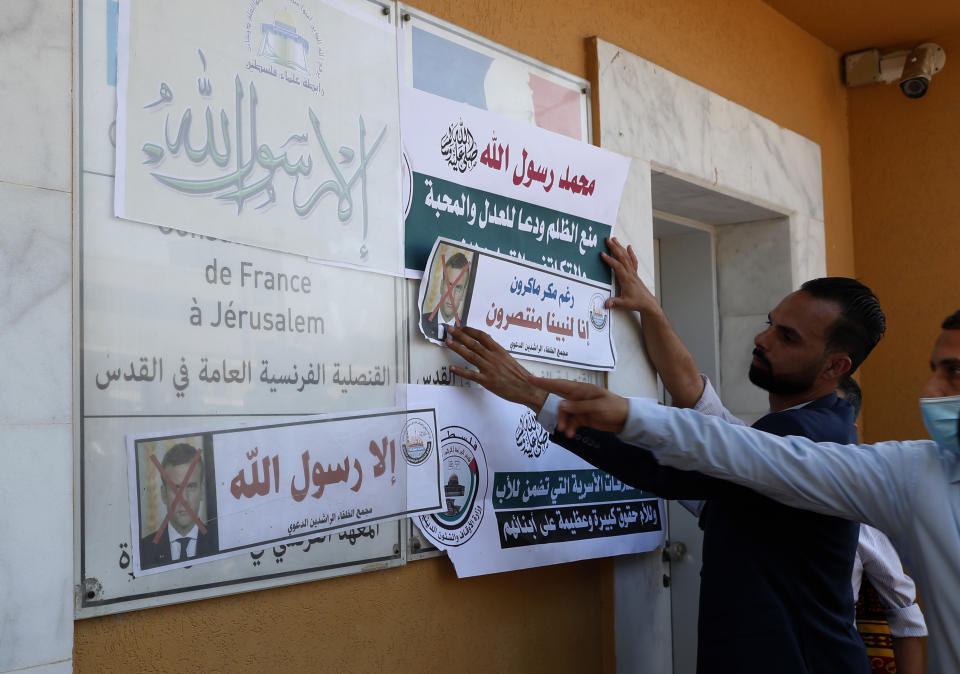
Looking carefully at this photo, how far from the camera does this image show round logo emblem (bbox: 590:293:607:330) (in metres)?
2.90

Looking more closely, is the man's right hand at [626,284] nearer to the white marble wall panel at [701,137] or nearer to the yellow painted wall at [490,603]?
the white marble wall panel at [701,137]

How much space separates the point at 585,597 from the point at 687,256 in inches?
74.6

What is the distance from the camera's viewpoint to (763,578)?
85.6 inches

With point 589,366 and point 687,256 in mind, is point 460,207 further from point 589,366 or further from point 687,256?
point 687,256

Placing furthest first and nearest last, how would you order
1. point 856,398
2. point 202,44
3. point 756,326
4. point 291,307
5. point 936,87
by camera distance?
point 936,87
point 756,326
point 856,398
point 291,307
point 202,44

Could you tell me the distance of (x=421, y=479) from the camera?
2322mm

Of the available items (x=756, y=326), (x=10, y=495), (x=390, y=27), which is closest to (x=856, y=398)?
(x=756, y=326)

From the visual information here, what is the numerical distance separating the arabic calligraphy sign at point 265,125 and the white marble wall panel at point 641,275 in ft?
3.15

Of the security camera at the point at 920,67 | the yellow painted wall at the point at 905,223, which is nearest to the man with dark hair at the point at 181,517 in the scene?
the yellow painted wall at the point at 905,223

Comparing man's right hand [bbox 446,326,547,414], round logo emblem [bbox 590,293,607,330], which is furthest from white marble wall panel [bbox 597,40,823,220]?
man's right hand [bbox 446,326,547,414]

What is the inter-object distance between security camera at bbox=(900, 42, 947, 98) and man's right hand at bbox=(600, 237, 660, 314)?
227cm

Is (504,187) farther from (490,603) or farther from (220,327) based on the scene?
(490,603)

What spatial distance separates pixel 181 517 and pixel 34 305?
49 centimetres

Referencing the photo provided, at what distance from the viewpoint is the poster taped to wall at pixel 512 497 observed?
2.41m
